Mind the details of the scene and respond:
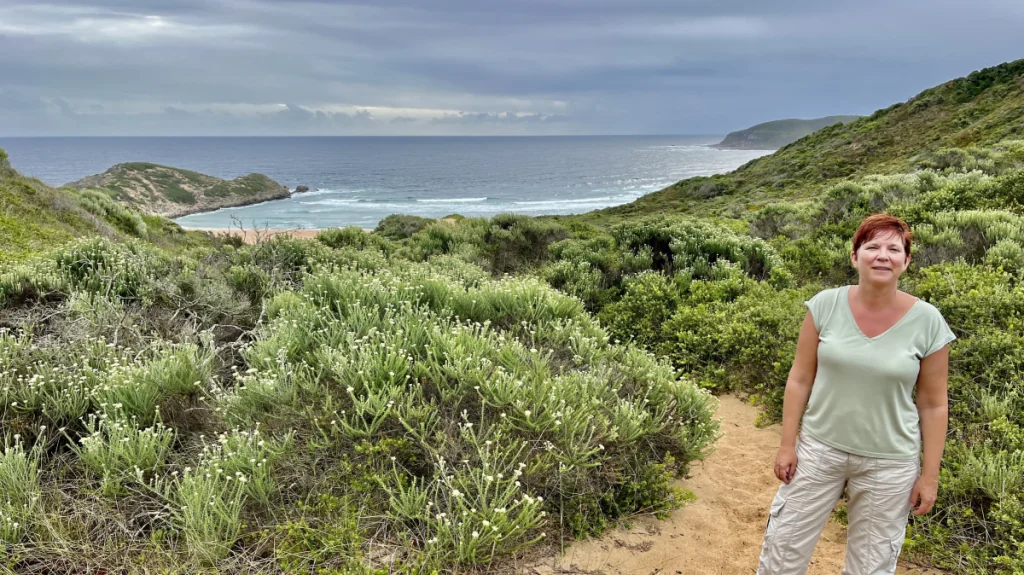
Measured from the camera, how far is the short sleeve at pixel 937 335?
2625 millimetres

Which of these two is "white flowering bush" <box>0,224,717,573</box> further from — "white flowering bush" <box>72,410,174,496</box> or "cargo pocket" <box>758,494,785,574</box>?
"cargo pocket" <box>758,494,785,574</box>

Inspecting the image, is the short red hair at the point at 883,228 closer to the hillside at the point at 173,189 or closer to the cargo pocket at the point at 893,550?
the cargo pocket at the point at 893,550

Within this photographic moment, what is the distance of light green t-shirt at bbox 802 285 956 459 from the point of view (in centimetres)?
265

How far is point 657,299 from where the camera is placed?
8031 millimetres

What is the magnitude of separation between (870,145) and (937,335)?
45.0 meters

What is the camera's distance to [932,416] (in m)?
2.71

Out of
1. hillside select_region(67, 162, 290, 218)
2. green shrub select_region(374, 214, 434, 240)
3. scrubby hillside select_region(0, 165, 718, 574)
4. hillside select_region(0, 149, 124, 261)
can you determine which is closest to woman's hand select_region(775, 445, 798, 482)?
scrubby hillside select_region(0, 165, 718, 574)

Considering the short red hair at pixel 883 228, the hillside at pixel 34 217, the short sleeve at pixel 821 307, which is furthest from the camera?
the hillside at pixel 34 217

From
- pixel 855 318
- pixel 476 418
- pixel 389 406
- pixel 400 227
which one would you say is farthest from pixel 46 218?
pixel 855 318

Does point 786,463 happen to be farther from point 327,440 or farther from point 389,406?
point 327,440

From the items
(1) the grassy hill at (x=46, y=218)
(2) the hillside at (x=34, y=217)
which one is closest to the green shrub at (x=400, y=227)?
(1) the grassy hill at (x=46, y=218)

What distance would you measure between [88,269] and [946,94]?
55.0 metres

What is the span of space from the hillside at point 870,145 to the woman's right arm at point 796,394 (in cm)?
2993

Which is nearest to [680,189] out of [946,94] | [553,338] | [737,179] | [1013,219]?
[737,179]
